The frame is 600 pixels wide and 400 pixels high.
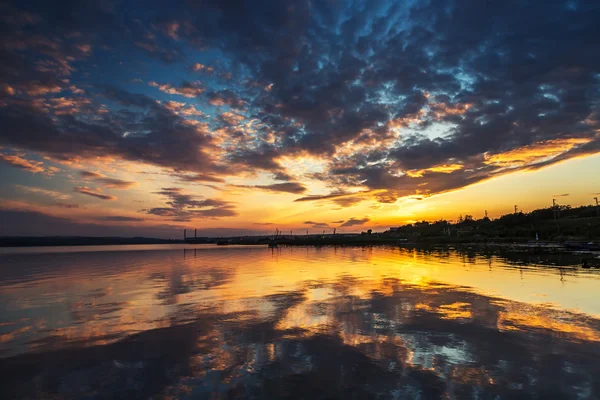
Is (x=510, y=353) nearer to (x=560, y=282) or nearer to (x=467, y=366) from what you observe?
(x=467, y=366)

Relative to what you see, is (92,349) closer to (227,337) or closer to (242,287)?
(227,337)

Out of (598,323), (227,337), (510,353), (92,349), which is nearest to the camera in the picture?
(510,353)

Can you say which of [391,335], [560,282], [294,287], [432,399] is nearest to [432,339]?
[391,335]

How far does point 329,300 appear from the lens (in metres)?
20.7

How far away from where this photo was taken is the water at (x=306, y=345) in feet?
28.7

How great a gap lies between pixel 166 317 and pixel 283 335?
23.3 feet

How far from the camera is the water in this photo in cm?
876

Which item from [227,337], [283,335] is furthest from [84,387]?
[283,335]

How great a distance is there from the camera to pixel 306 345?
479 inches

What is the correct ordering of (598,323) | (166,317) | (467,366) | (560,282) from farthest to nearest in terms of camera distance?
(560,282) → (166,317) → (598,323) → (467,366)

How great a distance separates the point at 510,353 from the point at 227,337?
1039 cm

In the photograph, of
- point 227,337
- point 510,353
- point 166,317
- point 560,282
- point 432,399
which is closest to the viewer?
point 432,399

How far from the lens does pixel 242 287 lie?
88.5 ft

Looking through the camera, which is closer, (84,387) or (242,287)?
(84,387)
